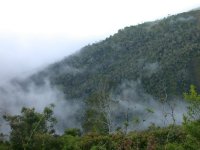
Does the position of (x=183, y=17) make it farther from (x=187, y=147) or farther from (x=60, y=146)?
(x=187, y=147)

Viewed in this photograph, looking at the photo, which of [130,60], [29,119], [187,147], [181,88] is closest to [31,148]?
[29,119]

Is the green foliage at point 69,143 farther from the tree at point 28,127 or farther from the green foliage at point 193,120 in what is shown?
the green foliage at point 193,120

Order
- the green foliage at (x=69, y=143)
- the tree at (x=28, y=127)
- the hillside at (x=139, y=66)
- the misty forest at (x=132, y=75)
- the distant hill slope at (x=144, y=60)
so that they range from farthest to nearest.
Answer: the distant hill slope at (x=144, y=60) < the hillside at (x=139, y=66) < the misty forest at (x=132, y=75) < the tree at (x=28, y=127) < the green foliage at (x=69, y=143)

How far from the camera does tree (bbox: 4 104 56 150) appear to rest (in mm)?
42616

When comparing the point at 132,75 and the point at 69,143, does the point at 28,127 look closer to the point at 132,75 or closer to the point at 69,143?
the point at 69,143

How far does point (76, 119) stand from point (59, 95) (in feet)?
182

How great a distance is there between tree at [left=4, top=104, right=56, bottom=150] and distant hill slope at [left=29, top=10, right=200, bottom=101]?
81.4 meters

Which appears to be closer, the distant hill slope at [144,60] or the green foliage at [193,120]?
the green foliage at [193,120]

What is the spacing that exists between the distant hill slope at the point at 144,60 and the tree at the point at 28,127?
81407 mm

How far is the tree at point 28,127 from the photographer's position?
42.6 m

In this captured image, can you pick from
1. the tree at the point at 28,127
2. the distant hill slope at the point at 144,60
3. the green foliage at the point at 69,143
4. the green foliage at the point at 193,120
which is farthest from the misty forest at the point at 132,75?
the green foliage at the point at 193,120

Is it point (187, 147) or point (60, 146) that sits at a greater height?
point (187, 147)

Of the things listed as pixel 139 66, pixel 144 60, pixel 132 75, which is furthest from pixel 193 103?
pixel 144 60

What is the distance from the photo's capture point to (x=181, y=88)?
138 meters
